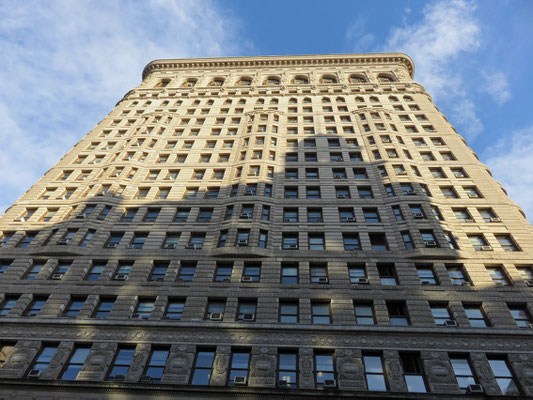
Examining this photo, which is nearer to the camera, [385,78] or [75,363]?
[75,363]

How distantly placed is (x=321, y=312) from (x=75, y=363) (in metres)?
14.4

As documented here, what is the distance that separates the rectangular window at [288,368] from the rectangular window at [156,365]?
249 inches

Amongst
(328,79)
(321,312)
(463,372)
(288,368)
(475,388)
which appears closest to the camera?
(475,388)

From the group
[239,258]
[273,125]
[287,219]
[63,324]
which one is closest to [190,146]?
[273,125]

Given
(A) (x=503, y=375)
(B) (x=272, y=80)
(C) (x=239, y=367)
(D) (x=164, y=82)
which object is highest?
(B) (x=272, y=80)

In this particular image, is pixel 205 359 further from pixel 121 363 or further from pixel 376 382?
pixel 376 382

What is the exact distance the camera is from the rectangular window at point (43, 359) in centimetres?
2154

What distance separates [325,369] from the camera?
2130 cm

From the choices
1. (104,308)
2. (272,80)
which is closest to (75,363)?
(104,308)

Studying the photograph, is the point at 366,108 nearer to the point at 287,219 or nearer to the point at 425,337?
the point at 287,219

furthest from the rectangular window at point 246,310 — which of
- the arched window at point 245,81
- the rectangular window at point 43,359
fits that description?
the arched window at point 245,81

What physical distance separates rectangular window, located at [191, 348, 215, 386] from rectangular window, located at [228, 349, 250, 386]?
43.9 inches

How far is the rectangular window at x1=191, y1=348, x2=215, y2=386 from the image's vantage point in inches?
825

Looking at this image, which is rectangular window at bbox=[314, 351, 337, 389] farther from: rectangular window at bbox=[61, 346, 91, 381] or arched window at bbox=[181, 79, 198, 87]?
arched window at bbox=[181, 79, 198, 87]
